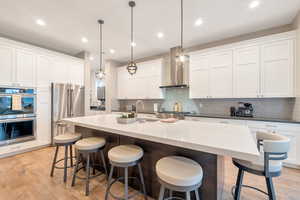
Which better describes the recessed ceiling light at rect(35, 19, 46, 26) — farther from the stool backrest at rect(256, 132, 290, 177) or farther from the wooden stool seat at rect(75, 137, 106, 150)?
the stool backrest at rect(256, 132, 290, 177)

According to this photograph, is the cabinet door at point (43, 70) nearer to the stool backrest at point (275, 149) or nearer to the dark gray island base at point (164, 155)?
the dark gray island base at point (164, 155)

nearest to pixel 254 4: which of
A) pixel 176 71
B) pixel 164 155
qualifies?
pixel 176 71

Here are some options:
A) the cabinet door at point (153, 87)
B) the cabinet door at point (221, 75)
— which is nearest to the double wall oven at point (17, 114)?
the cabinet door at point (153, 87)

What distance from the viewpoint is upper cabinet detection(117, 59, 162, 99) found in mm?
4508

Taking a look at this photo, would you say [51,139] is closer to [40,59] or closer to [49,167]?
[49,167]

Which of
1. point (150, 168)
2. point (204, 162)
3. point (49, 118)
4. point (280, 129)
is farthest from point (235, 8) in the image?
point (49, 118)

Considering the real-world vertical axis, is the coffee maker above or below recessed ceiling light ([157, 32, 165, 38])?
below

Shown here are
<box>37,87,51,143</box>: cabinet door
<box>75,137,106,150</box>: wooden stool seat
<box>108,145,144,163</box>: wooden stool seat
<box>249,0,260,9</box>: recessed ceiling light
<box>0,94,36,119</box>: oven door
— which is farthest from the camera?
<box>37,87,51,143</box>: cabinet door

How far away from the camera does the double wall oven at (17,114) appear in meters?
2.90

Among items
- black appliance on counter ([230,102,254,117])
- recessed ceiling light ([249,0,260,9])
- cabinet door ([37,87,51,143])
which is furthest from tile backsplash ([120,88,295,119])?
cabinet door ([37,87,51,143])

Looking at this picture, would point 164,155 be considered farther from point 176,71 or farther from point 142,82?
point 142,82

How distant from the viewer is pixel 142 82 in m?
4.83

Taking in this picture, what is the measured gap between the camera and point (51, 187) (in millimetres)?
1973

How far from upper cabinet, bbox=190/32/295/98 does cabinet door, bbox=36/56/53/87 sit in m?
4.04
